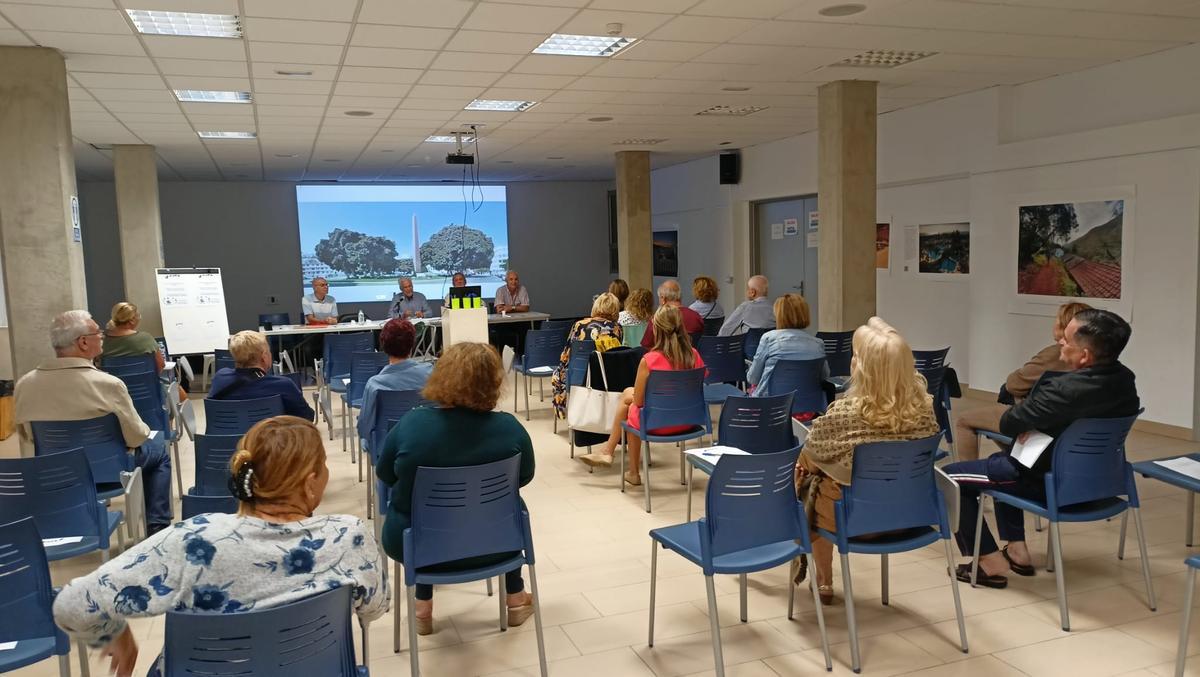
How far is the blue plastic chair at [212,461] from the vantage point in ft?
12.2

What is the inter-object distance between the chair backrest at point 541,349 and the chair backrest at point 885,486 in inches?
204

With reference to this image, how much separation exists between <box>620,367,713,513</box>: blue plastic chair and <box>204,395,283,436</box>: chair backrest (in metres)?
2.19

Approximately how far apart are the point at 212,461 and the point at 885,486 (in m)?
2.92

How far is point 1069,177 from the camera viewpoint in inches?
291

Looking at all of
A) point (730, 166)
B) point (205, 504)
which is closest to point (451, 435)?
point (205, 504)

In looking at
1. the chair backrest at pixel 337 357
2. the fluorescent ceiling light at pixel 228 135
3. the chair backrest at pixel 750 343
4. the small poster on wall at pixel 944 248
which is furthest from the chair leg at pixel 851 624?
the fluorescent ceiling light at pixel 228 135

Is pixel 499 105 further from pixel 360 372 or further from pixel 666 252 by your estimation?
pixel 666 252

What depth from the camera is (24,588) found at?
242 centimetres

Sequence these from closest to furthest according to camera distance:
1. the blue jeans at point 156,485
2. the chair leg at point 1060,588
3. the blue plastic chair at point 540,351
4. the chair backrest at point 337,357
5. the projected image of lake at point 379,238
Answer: the chair leg at point 1060,588, the blue jeans at point 156,485, the chair backrest at point 337,357, the blue plastic chair at point 540,351, the projected image of lake at point 379,238

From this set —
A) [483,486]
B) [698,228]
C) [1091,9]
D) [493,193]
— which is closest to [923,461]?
[483,486]

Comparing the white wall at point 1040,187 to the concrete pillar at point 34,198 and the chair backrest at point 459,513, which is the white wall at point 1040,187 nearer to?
the chair backrest at point 459,513

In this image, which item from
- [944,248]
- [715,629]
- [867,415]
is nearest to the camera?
[715,629]

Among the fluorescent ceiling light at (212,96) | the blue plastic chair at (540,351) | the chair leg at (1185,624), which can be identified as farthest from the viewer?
the blue plastic chair at (540,351)

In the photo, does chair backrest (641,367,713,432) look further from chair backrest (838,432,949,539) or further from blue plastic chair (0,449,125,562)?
blue plastic chair (0,449,125,562)
